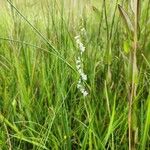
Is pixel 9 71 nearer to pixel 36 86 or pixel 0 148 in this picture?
pixel 36 86

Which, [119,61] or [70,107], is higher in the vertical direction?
[119,61]

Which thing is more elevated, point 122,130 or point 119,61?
point 119,61

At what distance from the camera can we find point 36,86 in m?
1.35

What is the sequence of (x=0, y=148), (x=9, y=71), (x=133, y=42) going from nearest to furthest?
(x=133, y=42) < (x=0, y=148) < (x=9, y=71)

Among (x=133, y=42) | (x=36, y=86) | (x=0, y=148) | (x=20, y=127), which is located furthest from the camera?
(x=36, y=86)

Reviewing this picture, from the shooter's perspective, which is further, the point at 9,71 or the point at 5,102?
the point at 9,71

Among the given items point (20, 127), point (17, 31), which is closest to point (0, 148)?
point (20, 127)

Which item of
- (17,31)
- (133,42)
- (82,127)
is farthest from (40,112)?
(133,42)

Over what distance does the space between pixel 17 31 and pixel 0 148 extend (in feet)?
1.92

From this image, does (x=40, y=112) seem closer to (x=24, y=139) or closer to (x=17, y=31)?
(x=24, y=139)

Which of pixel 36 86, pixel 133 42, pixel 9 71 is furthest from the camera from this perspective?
pixel 9 71

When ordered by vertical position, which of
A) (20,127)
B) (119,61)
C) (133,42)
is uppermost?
(133,42)

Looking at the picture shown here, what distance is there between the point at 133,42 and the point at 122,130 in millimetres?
393

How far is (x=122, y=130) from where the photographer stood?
1066 mm
